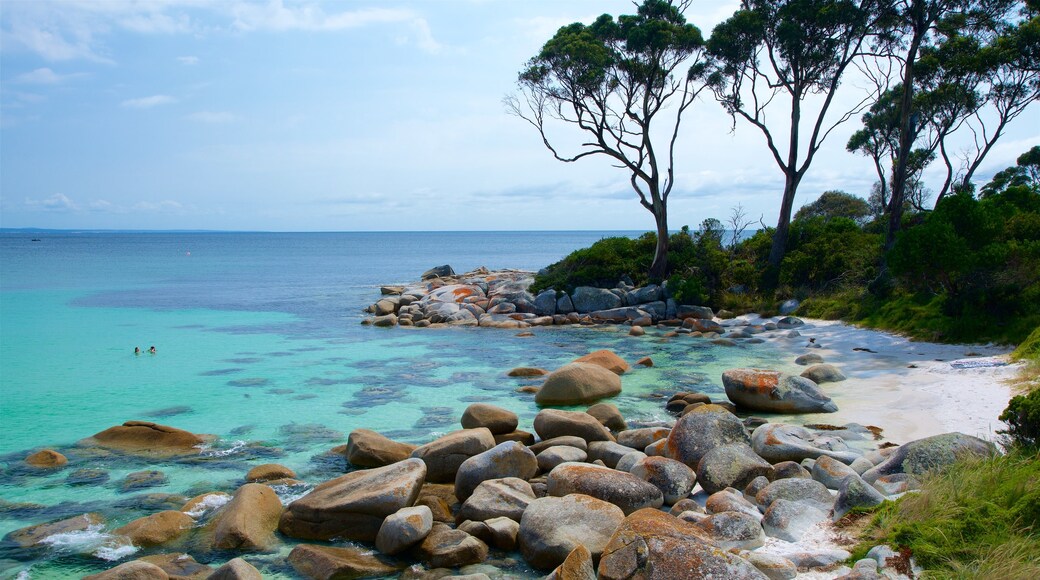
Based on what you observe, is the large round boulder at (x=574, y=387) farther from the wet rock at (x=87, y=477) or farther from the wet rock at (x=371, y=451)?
the wet rock at (x=87, y=477)

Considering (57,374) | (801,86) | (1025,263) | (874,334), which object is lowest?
(57,374)

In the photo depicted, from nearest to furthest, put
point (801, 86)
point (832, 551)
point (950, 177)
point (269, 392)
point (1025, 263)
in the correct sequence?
point (832, 551) < point (269, 392) < point (1025, 263) < point (801, 86) < point (950, 177)

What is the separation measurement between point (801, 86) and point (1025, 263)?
13.1m

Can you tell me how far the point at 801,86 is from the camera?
1105 inches

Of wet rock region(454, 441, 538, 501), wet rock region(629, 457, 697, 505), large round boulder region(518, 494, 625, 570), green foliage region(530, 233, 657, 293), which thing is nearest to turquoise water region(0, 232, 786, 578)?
wet rock region(454, 441, 538, 501)

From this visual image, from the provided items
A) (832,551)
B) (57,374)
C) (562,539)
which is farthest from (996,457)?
(57,374)

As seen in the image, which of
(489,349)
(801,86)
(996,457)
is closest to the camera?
(996,457)

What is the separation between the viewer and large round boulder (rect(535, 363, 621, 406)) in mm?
14539

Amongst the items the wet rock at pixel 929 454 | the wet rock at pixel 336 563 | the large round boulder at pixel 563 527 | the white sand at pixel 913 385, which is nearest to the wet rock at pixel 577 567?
the large round boulder at pixel 563 527

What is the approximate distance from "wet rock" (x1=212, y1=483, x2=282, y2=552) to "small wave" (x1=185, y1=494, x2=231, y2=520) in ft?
0.99

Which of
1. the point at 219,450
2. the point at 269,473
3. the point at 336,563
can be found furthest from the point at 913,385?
the point at 219,450

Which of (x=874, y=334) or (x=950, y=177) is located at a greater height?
(x=950, y=177)

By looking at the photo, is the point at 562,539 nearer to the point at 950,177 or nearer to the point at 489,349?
the point at 489,349

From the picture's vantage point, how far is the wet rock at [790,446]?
9.84 meters
